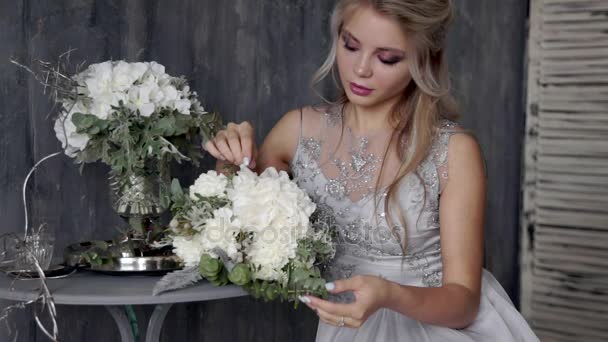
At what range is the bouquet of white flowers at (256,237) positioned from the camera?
6.30ft

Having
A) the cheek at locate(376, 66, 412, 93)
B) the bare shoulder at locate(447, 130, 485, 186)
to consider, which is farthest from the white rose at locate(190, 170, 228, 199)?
the bare shoulder at locate(447, 130, 485, 186)

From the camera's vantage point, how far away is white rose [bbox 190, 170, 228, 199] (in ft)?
6.59

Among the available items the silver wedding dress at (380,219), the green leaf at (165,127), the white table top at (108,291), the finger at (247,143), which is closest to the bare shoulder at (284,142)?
the silver wedding dress at (380,219)

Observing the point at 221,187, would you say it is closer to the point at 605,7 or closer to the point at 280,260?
the point at 280,260

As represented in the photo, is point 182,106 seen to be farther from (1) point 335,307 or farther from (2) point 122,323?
(1) point 335,307

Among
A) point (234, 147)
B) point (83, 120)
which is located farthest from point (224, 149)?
point (83, 120)

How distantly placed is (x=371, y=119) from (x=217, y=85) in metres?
0.82

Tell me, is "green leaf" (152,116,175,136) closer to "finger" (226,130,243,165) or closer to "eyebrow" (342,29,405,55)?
"finger" (226,130,243,165)

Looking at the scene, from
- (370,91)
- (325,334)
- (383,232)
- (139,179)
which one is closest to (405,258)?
(383,232)

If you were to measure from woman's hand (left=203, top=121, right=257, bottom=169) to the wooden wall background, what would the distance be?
2.15 feet

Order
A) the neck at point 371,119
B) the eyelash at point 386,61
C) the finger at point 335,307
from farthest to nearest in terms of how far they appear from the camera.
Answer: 1. the neck at point 371,119
2. the eyelash at point 386,61
3. the finger at point 335,307

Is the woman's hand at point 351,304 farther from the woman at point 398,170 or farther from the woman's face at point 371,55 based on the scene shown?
the woman's face at point 371,55

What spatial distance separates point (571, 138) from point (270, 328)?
1.49 m

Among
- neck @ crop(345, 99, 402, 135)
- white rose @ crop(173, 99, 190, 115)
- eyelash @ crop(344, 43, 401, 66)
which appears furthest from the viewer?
neck @ crop(345, 99, 402, 135)
